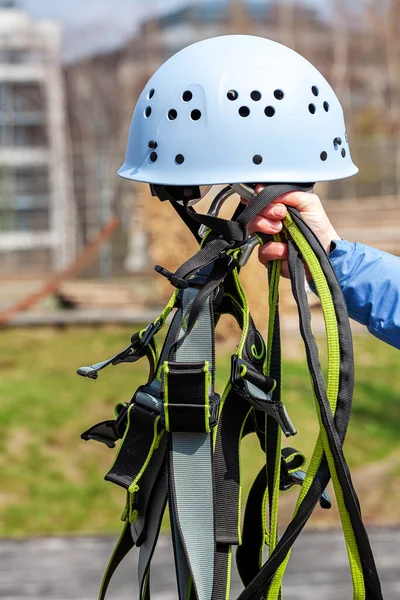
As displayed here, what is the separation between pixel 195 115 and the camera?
4.20 feet

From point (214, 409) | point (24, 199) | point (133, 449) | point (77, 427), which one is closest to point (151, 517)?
point (133, 449)

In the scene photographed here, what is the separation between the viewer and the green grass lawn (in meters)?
4.13

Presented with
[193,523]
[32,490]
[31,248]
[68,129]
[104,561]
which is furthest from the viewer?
[68,129]

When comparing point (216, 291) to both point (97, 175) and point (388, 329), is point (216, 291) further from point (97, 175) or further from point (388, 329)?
point (97, 175)

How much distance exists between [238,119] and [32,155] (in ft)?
31.3

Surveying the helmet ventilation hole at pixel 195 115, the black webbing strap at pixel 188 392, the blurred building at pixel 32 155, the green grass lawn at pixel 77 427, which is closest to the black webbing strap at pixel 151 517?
the black webbing strap at pixel 188 392

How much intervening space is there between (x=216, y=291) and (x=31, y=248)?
9204 mm

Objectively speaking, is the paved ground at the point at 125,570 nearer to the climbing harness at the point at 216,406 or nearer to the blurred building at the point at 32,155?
the climbing harness at the point at 216,406

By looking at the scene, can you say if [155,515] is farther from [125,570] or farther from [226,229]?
[125,570]

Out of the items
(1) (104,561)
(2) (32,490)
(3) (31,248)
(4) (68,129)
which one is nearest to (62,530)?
(2) (32,490)

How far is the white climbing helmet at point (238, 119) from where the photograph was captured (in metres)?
1.26

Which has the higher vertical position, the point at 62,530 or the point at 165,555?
the point at 165,555

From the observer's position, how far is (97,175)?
34.8 feet

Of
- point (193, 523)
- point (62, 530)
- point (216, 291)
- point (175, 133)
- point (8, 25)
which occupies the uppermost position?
point (8, 25)
